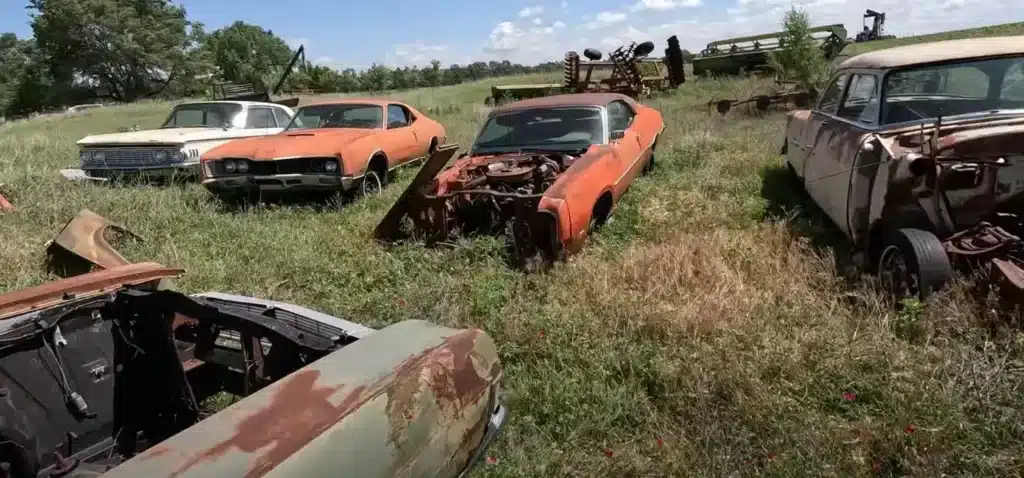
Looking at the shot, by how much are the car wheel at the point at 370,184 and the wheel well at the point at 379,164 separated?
0.18 feet

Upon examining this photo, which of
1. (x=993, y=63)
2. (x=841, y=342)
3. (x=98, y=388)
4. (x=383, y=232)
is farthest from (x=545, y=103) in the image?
(x=98, y=388)

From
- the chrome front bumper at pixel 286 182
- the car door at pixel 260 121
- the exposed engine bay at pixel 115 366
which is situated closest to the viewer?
the exposed engine bay at pixel 115 366

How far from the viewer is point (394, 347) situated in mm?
1979

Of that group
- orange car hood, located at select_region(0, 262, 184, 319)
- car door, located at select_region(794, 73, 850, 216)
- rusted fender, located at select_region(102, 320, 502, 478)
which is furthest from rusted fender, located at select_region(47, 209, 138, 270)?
car door, located at select_region(794, 73, 850, 216)

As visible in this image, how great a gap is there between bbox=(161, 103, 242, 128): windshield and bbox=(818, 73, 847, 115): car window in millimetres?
8307

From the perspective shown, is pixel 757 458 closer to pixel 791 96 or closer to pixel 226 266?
pixel 226 266

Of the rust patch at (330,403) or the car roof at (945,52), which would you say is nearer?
the rust patch at (330,403)

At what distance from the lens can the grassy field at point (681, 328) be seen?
284 centimetres

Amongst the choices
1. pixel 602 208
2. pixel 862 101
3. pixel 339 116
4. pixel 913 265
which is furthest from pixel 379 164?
pixel 913 265

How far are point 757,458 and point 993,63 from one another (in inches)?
149

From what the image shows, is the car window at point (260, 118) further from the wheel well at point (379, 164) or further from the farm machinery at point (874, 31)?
the farm machinery at point (874, 31)

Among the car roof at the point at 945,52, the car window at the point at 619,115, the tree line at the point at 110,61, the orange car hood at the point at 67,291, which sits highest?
the tree line at the point at 110,61

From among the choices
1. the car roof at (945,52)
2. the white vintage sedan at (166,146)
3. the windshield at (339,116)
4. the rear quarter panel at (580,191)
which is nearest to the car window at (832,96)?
the car roof at (945,52)

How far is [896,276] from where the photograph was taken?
13.4ft
